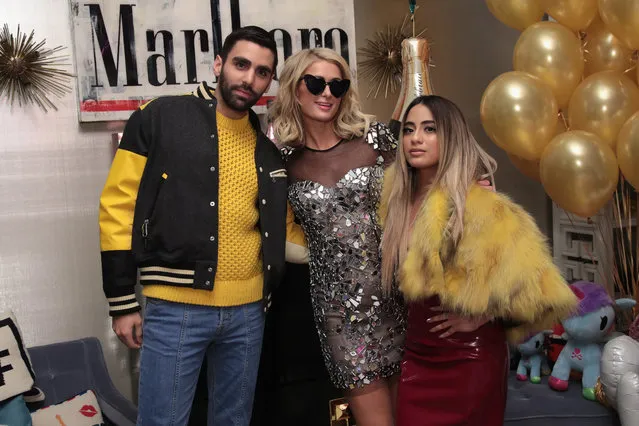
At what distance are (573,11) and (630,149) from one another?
0.66m

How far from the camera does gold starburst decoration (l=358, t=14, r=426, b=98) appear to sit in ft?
12.7

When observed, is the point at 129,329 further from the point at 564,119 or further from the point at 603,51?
the point at 603,51

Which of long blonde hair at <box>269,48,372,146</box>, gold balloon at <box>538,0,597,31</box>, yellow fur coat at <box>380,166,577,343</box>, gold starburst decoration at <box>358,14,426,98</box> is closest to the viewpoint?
yellow fur coat at <box>380,166,577,343</box>

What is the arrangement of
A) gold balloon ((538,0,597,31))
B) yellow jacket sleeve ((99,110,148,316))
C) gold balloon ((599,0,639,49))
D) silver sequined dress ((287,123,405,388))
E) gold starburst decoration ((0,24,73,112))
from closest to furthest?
yellow jacket sleeve ((99,110,148,316)) → silver sequined dress ((287,123,405,388)) → gold balloon ((599,0,639,49)) → gold balloon ((538,0,597,31)) → gold starburst decoration ((0,24,73,112))

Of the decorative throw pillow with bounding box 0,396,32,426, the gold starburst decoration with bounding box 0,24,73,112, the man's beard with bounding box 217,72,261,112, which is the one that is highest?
the gold starburst decoration with bounding box 0,24,73,112

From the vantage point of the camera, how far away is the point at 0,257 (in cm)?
307

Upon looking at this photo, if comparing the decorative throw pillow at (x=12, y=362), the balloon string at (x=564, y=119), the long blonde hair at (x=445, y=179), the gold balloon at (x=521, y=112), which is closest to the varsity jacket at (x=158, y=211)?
the long blonde hair at (x=445, y=179)

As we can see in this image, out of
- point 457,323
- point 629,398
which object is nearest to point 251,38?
point 457,323

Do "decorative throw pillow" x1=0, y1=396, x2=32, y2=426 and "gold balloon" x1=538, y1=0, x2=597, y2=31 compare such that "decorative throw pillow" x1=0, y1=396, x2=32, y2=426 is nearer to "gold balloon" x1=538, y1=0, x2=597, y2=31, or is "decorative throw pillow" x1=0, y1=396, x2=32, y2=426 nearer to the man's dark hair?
the man's dark hair

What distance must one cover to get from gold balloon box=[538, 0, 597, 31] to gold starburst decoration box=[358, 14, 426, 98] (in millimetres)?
1035

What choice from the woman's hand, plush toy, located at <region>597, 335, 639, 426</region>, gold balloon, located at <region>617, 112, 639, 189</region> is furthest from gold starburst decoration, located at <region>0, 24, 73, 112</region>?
plush toy, located at <region>597, 335, 639, 426</region>

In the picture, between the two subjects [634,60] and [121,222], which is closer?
[121,222]

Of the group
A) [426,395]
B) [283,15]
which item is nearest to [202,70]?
[283,15]

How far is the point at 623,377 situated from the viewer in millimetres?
2646
